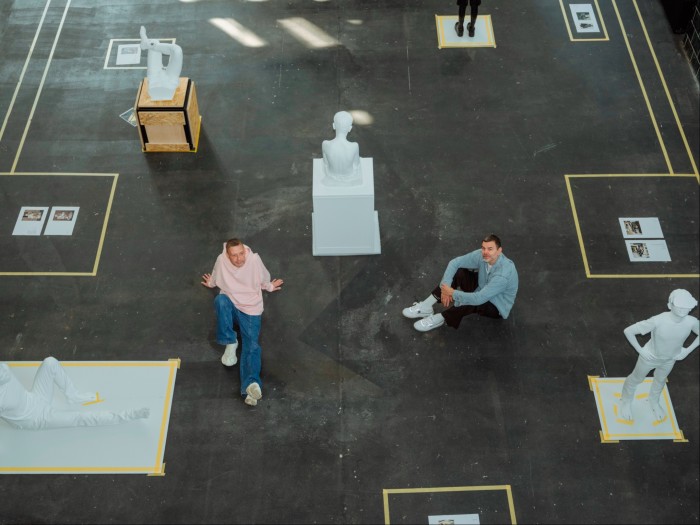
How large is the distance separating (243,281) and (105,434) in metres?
2.05

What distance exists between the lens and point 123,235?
10320mm

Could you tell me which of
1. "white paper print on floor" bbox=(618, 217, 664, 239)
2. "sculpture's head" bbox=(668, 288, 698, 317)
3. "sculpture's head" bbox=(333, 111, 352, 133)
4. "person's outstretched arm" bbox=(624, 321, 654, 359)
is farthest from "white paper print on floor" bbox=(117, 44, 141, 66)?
"sculpture's head" bbox=(668, 288, 698, 317)

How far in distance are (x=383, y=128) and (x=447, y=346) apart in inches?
141

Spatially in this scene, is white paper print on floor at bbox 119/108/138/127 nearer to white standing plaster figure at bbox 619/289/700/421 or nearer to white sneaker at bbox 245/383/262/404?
white sneaker at bbox 245/383/262/404

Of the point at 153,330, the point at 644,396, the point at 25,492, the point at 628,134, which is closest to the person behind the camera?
the point at 25,492

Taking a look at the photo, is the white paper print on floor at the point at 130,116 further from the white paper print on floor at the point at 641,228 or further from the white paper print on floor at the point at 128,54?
the white paper print on floor at the point at 641,228

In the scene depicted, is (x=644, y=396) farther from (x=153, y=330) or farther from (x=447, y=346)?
(x=153, y=330)

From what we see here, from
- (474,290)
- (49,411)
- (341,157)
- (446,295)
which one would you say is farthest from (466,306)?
(49,411)

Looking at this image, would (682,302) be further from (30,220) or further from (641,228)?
(30,220)

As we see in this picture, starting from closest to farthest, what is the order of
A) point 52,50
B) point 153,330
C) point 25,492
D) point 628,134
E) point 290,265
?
point 25,492 → point 153,330 → point 290,265 → point 628,134 → point 52,50

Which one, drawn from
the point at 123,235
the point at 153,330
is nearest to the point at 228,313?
the point at 153,330

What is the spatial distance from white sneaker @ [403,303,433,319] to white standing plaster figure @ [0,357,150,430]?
297cm

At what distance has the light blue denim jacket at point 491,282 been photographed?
28.2ft

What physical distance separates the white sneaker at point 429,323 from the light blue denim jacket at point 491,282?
522 mm
